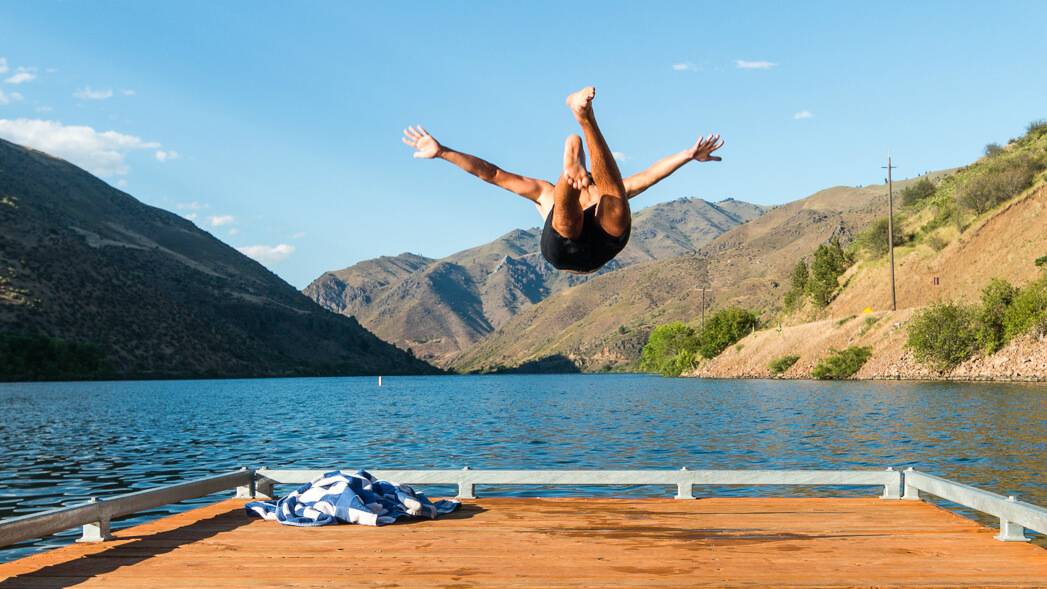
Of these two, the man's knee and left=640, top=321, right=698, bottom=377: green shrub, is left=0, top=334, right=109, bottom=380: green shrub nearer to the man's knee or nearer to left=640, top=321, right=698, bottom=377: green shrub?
left=640, top=321, right=698, bottom=377: green shrub

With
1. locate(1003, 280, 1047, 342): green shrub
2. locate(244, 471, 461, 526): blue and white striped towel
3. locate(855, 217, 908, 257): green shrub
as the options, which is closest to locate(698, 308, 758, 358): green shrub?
locate(855, 217, 908, 257): green shrub

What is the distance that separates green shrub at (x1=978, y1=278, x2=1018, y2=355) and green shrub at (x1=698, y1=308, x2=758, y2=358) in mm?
68500

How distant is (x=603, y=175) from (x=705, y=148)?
154 cm

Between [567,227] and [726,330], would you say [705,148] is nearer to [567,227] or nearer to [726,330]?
[567,227]

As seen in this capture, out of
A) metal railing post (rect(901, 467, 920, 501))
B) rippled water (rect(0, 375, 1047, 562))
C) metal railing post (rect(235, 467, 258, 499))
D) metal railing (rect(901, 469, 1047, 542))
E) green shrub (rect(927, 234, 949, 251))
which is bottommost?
rippled water (rect(0, 375, 1047, 562))

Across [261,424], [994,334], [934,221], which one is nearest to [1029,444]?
[261,424]

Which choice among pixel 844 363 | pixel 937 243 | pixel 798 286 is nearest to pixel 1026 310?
pixel 844 363

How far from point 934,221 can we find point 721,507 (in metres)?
115

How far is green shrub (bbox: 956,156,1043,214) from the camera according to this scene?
102 meters

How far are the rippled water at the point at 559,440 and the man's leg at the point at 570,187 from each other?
1318cm

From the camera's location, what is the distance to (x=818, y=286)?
4754 inches

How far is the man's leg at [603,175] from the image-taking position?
21.3ft

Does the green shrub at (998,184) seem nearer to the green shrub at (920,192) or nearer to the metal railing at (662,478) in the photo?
the green shrub at (920,192)

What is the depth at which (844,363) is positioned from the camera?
9744cm
